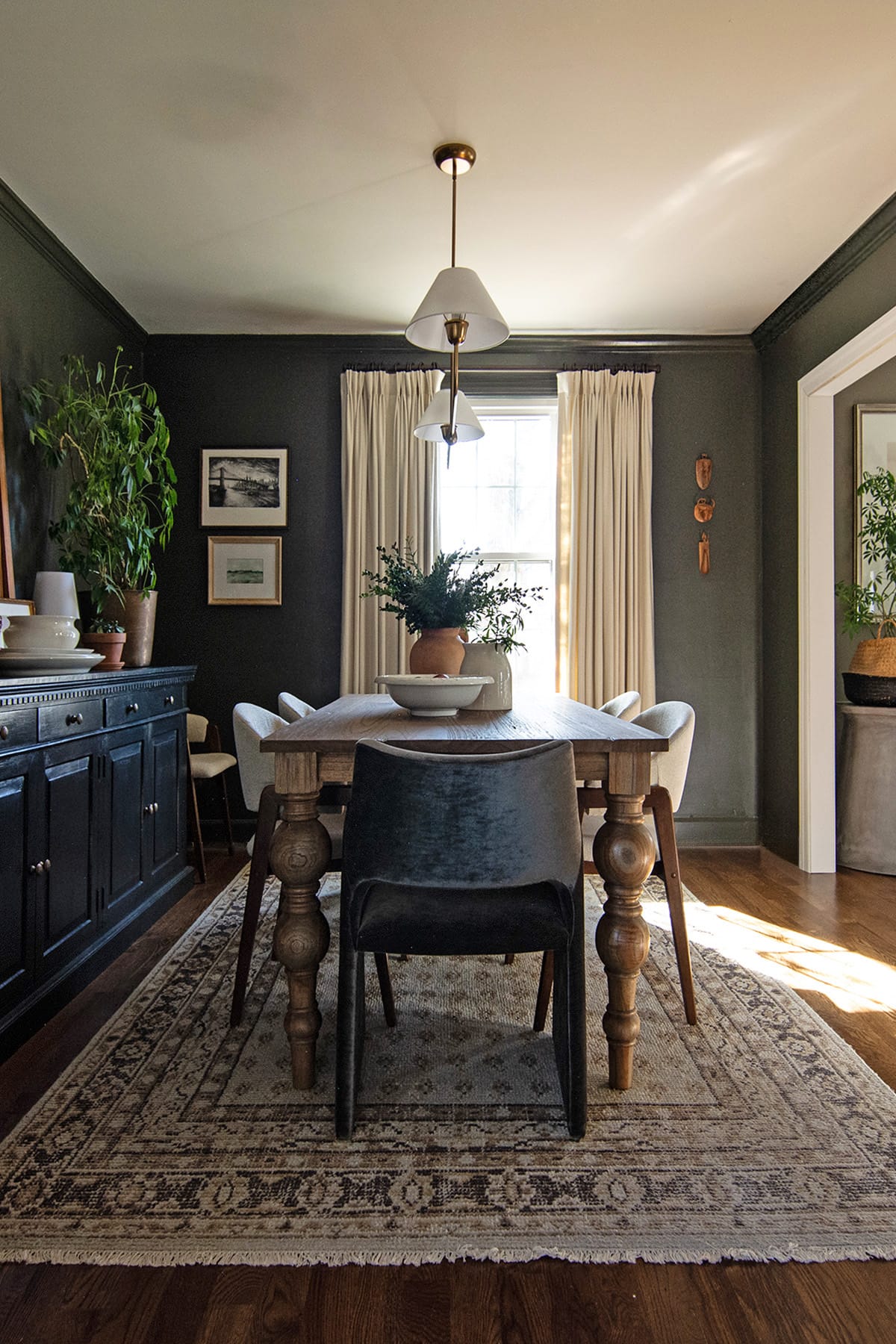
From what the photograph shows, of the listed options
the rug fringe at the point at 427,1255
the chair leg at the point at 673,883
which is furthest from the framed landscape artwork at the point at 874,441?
the rug fringe at the point at 427,1255

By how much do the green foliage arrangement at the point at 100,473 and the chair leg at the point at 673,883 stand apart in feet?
7.71

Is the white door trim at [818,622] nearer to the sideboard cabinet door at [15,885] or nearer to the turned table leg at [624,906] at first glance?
the turned table leg at [624,906]

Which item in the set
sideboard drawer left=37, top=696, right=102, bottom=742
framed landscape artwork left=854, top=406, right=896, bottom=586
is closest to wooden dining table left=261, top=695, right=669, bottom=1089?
sideboard drawer left=37, top=696, right=102, bottom=742

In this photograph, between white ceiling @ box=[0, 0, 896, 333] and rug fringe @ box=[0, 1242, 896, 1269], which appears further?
white ceiling @ box=[0, 0, 896, 333]

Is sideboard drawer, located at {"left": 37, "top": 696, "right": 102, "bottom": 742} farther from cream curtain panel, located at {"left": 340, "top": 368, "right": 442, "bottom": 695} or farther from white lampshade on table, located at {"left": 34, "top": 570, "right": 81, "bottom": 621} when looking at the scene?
cream curtain panel, located at {"left": 340, "top": 368, "right": 442, "bottom": 695}

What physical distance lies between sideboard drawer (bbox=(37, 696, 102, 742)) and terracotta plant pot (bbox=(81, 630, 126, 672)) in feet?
1.32

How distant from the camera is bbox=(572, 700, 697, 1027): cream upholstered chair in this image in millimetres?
2176

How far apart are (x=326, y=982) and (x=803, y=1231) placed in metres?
1.49

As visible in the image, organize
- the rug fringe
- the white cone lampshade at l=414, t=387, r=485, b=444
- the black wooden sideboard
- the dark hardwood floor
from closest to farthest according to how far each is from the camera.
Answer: the dark hardwood floor → the rug fringe → the black wooden sideboard → the white cone lampshade at l=414, t=387, r=485, b=444

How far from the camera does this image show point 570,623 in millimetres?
4457

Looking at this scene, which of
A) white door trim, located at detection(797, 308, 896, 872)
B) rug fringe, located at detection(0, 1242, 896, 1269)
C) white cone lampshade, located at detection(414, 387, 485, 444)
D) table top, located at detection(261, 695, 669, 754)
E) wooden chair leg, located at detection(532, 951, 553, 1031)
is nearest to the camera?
rug fringe, located at detection(0, 1242, 896, 1269)

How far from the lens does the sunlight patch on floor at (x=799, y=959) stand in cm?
246

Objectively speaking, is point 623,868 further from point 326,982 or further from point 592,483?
point 592,483

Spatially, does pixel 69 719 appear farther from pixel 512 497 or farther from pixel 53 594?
pixel 512 497
